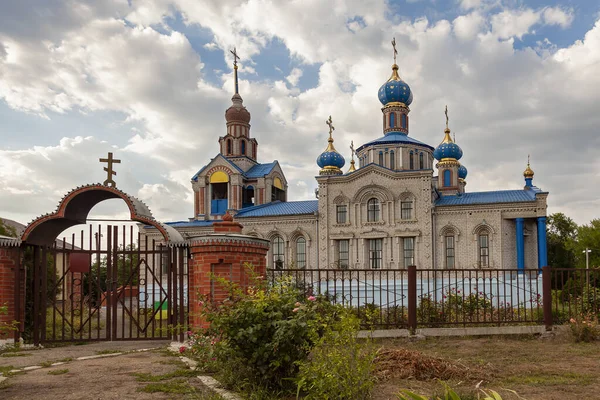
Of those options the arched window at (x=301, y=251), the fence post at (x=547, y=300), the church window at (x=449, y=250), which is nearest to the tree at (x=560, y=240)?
the church window at (x=449, y=250)

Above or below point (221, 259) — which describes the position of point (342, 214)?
above

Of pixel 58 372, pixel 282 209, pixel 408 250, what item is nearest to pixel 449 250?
pixel 408 250

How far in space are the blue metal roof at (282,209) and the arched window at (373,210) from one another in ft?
10.5

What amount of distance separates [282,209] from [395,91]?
34.9 ft

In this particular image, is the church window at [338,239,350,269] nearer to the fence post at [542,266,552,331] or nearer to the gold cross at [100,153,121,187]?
the fence post at [542,266,552,331]

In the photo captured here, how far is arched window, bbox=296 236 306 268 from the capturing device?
103ft

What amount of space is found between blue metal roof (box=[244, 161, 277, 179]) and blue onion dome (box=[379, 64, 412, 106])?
8953 mm

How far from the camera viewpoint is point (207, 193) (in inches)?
1437

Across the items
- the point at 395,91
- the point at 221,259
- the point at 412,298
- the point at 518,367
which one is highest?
the point at 395,91

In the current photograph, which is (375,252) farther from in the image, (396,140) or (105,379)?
(105,379)

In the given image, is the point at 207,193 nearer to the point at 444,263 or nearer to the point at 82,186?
the point at 444,263

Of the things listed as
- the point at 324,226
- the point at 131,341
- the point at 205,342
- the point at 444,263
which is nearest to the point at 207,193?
the point at 324,226

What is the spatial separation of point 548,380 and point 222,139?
33.7 m

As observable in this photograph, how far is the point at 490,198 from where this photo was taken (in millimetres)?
28938
